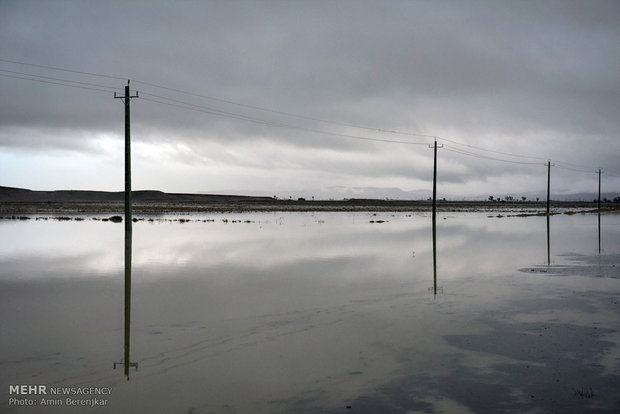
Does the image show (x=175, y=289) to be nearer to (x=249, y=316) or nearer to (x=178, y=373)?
(x=249, y=316)

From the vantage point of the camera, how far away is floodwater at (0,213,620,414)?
6598mm

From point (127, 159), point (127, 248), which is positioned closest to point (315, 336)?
point (127, 248)

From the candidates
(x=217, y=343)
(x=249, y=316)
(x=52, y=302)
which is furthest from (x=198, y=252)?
(x=217, y=343)

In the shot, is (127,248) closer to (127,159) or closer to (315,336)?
(127,159)

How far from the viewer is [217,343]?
8898 mm

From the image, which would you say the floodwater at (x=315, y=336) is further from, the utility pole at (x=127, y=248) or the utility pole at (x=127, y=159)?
the utility pole at (x=127, y=159)

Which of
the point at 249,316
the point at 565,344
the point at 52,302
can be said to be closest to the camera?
the point at 565,344

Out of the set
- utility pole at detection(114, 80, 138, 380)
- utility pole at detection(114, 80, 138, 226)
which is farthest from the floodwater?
utility pole at detection(114, 80, 138, 226)

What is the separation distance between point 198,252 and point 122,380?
17.3 m

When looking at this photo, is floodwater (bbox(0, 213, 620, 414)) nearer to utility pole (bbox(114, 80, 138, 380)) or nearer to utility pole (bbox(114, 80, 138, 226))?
utility pole (bbox(114, 80, 138, 380))

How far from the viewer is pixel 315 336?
938 centimetres

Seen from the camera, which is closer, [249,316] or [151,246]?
[249,316]

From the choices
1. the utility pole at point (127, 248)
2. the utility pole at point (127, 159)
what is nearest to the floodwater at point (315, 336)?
the utility pole at point (127, 248)

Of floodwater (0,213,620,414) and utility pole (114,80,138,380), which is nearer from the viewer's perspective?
floodwater (0,213,620,414)
